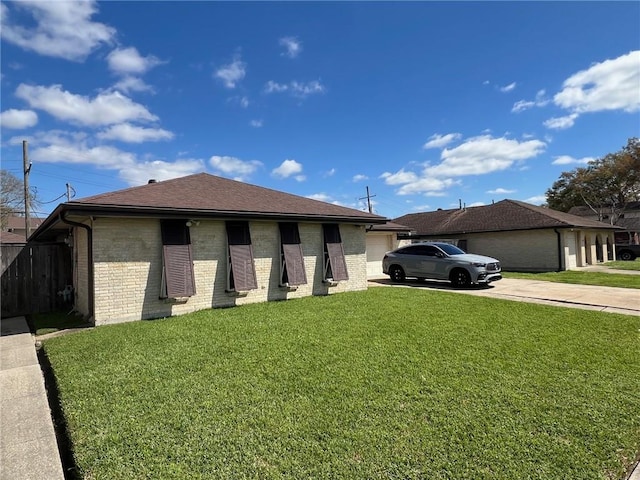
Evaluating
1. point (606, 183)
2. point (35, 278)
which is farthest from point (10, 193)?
point (606, 183)

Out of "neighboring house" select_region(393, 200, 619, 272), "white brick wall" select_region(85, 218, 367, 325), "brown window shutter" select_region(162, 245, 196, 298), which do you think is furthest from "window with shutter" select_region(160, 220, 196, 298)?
"neighboring house" select_region(393, 200, 619, 272)

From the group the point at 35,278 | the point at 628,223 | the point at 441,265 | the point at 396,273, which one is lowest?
the point at 396,273

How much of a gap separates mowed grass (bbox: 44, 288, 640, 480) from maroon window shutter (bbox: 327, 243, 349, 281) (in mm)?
3994

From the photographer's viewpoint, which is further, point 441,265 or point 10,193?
point 10,193

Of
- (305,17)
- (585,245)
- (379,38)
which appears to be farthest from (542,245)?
(305,17)

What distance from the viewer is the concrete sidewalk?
8.51 feet

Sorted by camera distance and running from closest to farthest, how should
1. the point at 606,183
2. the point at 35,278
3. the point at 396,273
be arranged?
the point at 35,278, the point at 396,273, the point at 606,183

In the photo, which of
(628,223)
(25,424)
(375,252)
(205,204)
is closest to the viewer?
(25,424)

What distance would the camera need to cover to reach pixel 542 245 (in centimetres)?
1930

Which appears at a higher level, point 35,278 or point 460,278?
point 35,278

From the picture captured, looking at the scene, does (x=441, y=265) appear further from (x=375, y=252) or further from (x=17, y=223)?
(x=17, y=223)

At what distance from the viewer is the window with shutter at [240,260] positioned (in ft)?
28.6

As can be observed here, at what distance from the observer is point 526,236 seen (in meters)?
20.1

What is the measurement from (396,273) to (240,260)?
8.14 metres
